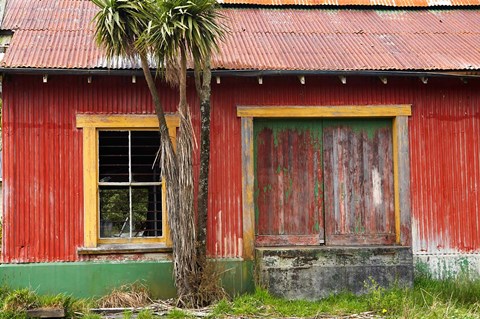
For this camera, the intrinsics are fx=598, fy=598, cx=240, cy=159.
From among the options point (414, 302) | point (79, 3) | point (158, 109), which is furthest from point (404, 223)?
point (79, 3)

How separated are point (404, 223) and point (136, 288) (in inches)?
169

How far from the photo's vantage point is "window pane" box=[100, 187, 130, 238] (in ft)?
30.2

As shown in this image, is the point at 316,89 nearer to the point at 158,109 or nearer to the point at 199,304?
the point at 158,109

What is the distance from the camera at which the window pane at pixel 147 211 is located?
928cm

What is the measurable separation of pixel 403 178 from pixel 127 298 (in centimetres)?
468

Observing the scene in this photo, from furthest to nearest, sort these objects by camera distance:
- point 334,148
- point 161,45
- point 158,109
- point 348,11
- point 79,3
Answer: point 348,11 → point 79,3 → point 334,148 → point 158,109 → point 161,45

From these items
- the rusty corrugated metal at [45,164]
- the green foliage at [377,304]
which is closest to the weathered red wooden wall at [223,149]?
the rusty corrugated metal at [45,164]

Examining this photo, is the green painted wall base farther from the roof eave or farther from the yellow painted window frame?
the roof eave

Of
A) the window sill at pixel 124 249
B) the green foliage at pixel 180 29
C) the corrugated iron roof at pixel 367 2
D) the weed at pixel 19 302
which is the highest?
the corrugated iron roof at pixel 367 2

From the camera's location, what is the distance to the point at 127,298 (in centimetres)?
858

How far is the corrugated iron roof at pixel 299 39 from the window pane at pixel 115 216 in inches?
76.2

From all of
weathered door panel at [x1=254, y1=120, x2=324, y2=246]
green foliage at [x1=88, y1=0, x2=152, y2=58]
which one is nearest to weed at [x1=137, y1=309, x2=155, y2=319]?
weathered door panel at [x1=254, y1=120, x2=324, y2=246]

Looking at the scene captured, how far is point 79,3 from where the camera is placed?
10.8 meters

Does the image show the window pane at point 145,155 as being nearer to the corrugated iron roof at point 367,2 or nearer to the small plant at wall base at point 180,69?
the small plant at wall base at point 180,69
